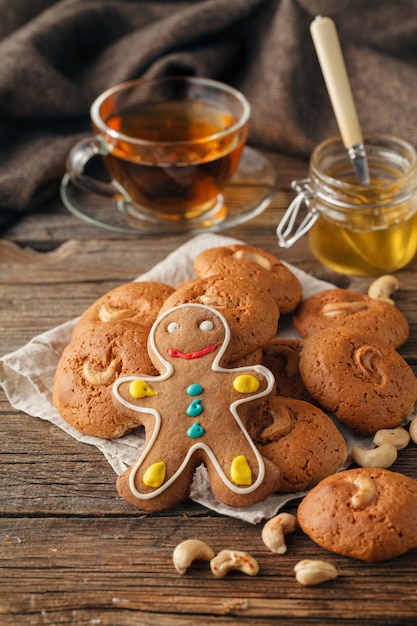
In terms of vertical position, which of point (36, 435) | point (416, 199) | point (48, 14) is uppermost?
point (48, 14)

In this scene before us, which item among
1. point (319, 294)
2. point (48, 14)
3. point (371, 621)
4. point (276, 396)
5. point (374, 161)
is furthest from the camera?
point (48, 14)

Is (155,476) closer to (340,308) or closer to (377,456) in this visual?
(377,456)

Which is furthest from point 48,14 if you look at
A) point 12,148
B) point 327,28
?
point 327,28

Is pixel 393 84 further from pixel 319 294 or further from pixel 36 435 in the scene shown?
pixel 36 435

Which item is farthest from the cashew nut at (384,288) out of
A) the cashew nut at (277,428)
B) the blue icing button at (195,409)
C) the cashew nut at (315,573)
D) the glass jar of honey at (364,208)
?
the cashew nut at (315,573)

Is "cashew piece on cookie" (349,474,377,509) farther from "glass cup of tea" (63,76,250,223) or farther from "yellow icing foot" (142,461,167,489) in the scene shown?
"glass cup of tea" (63,76,250,223)

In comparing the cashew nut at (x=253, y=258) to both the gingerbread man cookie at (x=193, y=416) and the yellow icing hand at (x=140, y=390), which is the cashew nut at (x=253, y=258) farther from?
the yellow icing hand at (x=140, y=390)
